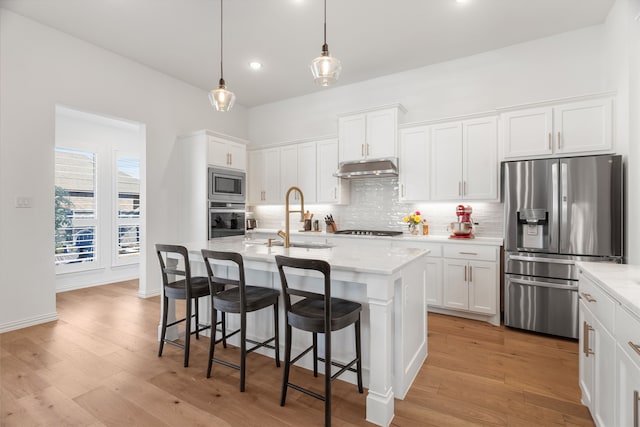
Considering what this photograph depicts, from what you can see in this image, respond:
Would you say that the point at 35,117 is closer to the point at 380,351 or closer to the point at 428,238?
the point at 380,351

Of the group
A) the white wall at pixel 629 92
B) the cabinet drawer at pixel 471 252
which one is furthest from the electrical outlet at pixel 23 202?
the white wall at pixel 629 92

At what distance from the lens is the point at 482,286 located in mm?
3574

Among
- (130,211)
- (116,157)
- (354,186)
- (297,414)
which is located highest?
(116,157)

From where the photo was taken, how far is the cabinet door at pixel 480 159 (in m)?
3.79

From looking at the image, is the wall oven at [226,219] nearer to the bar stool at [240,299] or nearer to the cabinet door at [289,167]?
the cabinet door at [289,167]

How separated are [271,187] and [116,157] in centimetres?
283

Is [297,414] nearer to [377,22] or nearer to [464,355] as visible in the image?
[464,355]

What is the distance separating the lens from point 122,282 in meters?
5.63

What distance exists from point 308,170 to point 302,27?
2172 mm

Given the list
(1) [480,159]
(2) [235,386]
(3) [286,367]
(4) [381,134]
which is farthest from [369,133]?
(2) [235,386]

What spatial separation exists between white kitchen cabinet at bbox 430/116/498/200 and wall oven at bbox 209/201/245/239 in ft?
10.0

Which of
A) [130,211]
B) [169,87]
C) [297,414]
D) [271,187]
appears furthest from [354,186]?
[130,211]

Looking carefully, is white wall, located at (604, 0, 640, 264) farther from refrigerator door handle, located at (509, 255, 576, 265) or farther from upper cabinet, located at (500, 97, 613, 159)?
refrigerator door handle, located at (509, 255, 576, 265)

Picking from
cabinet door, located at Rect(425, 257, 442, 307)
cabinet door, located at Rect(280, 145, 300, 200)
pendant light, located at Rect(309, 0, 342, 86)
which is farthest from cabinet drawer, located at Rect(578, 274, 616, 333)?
cabinet door, located at Rect(280, 145, 300, 200)
